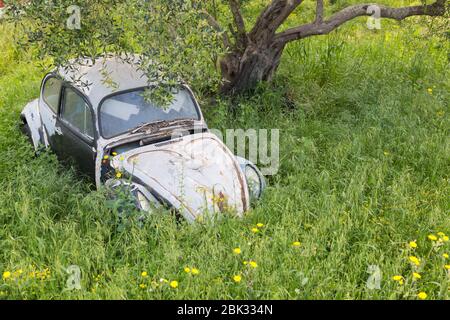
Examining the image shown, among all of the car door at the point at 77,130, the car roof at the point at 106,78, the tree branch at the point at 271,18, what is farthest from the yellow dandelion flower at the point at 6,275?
the tree branch at the point at 271,18

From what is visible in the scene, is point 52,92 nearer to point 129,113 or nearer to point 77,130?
point 77,130

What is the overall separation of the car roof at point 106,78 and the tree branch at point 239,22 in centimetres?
193

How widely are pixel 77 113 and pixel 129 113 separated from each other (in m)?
0.68

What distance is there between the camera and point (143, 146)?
4.98m

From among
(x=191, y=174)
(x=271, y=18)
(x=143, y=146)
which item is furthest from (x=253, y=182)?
(x=271, y=18)

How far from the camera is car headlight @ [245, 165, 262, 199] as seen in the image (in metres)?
4.97

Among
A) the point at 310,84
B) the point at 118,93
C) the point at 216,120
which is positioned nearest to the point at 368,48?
the point at 310,84

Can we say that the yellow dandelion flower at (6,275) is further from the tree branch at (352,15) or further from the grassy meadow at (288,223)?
the tree branch at (352,15)

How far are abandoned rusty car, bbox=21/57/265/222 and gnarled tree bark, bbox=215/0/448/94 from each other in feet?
6.18

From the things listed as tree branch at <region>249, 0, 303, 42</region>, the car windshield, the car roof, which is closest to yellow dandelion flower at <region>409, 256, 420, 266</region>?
the car windshield

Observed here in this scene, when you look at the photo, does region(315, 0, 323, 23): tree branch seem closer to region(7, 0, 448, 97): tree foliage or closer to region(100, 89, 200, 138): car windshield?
region(7, 0, 448, 97): tree foliage

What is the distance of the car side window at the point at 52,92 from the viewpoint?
5780 mm

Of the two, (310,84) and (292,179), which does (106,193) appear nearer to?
(292,179)
